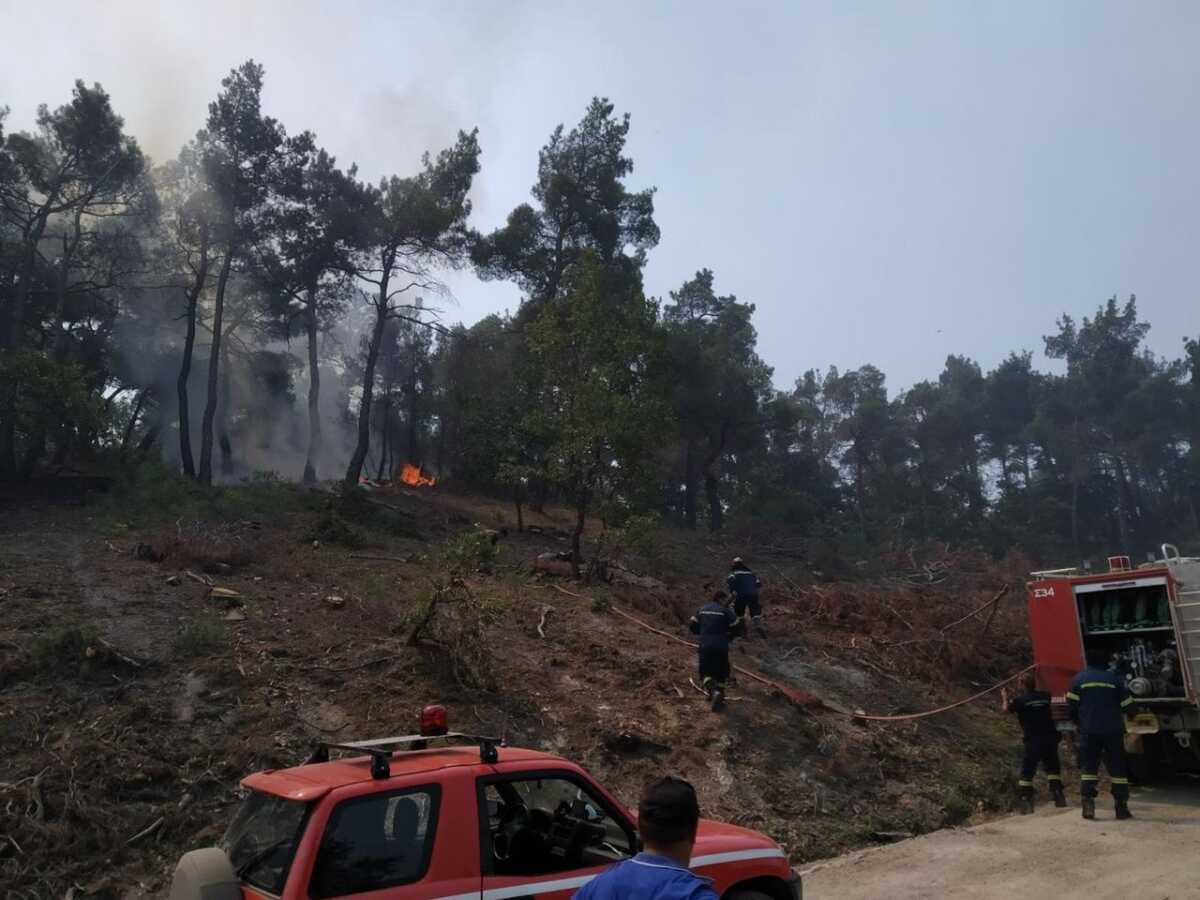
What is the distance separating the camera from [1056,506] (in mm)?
44406

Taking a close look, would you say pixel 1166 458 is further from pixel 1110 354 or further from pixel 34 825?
pixel 34 825

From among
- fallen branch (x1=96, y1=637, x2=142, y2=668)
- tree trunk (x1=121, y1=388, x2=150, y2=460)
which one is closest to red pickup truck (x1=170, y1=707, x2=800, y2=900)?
fallen branch (x1=96, y1=637, x2=142, y2=668)

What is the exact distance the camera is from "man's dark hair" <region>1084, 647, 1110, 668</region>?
1087 centimetres

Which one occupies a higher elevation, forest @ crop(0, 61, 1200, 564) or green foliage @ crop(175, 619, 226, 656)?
forest @ crop(0, 61, 1200, 564)

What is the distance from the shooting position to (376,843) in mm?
4090

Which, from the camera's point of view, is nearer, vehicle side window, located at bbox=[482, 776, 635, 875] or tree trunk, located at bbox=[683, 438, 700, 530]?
vehicle side window, located at bbox=[482, 776, 635, 875]

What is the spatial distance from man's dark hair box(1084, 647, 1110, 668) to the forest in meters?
8.29

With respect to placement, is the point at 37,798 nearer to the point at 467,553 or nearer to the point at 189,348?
the point at 467,553

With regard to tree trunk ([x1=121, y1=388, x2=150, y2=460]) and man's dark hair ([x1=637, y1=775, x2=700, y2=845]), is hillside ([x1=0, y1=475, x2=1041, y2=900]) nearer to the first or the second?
man's dark hair ([x1=637, y1=775, x2=700, y2=845])

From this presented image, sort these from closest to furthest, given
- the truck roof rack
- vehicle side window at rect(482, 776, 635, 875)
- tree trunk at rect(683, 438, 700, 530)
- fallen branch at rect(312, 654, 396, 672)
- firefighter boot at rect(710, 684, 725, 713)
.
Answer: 1. the truck roof rack
2. vehicle side window at rect(482, 776, 635, 875)
3. fallen branch at rect(312, 654, 396, 672)
4. firefighter boot at rect(710, 684, 725, 713)
5. tree trunk at rect(683, 438, 700, 530)

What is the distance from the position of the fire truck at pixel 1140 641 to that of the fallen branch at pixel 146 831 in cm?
1003

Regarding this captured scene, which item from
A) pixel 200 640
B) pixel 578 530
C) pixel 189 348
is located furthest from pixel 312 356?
pixel 200 640

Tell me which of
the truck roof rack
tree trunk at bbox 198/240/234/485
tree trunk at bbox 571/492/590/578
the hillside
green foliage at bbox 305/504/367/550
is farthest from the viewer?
tree trunk at bbox 198/240/234/485

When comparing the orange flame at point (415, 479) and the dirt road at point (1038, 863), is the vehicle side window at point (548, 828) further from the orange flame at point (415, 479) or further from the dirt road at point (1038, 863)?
the orange flame at point (415, 479)
